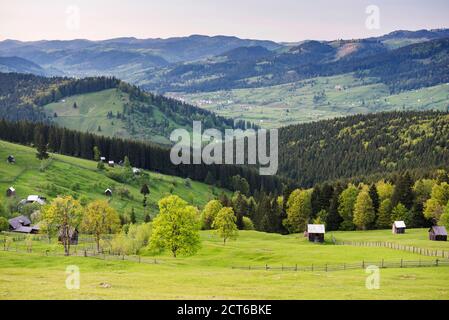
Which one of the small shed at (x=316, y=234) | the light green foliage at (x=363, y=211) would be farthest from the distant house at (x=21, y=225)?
the light green foliage at (x=363, y=211)

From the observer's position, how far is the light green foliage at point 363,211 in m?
152

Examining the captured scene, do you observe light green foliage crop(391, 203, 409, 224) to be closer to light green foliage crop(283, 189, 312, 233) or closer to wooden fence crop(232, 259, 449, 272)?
light green foliage crop(283, 189, 312, 233)

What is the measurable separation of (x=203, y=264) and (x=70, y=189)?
11165 centimetres

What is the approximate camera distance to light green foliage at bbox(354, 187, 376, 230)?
152m

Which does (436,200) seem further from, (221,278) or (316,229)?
(221,278)

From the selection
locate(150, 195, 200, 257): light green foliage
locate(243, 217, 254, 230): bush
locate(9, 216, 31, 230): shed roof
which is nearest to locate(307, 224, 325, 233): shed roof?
locate(150, 195, 200, 257): light green foliage

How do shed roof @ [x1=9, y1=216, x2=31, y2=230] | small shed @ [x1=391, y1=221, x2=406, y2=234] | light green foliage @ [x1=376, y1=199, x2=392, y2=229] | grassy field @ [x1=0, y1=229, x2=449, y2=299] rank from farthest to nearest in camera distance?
1. light green foliage @ [x1=376, y1=199, x2=392, y2=229]
2. shed roof @ [x1=9, y1=216, x2=31, y2=230]
3. small shed @ [x1=391, y1=221, x2=406, y2=234]
4. grassy field @ [x1=0, y1=229, x2=449, y2=299]

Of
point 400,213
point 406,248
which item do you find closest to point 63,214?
point 406,248

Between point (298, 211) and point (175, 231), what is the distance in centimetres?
6511

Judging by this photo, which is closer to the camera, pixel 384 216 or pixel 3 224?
pixel 3 224

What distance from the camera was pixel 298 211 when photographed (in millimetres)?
162875

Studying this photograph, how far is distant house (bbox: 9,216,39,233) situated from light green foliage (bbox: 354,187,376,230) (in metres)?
86.8

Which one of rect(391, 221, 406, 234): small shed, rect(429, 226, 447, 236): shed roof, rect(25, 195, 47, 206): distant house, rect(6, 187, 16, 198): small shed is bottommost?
rect(391, 221, 406, 234): small shed
